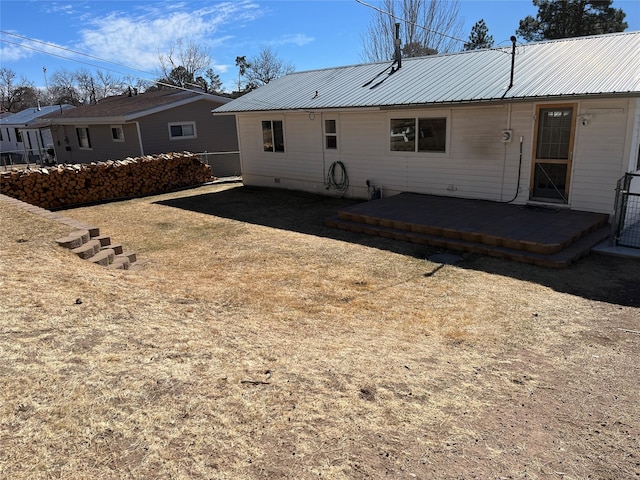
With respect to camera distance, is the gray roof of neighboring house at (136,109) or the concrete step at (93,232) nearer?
the concrete step at (93,232)

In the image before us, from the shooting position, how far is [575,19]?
27.5 m

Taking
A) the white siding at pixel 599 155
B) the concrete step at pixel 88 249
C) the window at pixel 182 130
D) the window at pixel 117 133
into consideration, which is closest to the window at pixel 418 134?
the white siding at pixel 599 155

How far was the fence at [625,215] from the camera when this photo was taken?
7.37 metres

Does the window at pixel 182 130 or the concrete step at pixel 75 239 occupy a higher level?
the window at pixel 182 130

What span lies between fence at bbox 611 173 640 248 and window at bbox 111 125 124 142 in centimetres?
1863

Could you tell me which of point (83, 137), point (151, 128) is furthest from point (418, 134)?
point (83, 137)

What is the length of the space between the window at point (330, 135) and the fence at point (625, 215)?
286 inches

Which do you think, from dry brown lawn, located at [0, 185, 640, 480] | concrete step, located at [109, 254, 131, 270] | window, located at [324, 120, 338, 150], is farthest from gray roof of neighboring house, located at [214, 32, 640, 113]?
concrete step, located at [109, 254, 131, 270]

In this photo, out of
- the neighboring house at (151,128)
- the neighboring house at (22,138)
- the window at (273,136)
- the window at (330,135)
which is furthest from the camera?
the neighboring house at (22,138)

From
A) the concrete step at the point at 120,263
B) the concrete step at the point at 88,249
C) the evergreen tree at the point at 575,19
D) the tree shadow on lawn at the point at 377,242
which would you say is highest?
the evergreen tree at the point at 575,19

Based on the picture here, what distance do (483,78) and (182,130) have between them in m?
13.9

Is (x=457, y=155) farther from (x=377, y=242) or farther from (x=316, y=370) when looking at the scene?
(x=316, y=370)

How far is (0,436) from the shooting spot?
8.11 feet

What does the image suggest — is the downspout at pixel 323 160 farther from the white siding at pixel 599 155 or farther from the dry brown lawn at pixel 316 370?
the dry brown lawn at pixel 316 370
